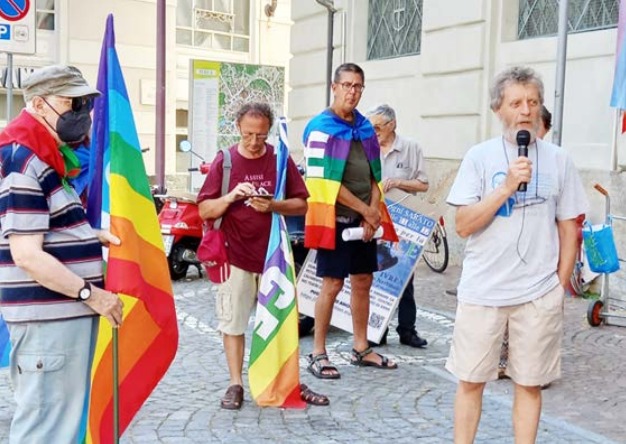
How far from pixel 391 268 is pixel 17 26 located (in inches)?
190

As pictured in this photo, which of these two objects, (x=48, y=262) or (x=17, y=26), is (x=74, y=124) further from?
(x=17, y=26)

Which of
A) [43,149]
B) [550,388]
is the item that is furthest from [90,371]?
[550,388]

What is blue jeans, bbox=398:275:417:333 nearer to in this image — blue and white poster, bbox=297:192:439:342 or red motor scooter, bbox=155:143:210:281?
blue and white poster, bbox=297:192:439:342

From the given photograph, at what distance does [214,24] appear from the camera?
25.4m

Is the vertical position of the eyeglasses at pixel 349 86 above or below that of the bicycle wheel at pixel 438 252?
above

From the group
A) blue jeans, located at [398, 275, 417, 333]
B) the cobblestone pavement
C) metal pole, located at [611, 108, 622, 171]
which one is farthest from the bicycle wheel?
blue jeans, located at [398, 275, 417, 333]

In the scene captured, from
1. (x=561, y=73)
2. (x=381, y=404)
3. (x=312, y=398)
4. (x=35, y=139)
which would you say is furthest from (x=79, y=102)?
(x=561, y=73)

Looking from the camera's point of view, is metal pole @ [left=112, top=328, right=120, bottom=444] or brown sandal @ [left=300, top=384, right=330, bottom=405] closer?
metal pole @ [left=112, top=328, right=120, bottom=444]

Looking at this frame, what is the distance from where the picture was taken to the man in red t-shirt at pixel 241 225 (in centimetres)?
504

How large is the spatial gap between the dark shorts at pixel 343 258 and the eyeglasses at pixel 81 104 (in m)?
2.72

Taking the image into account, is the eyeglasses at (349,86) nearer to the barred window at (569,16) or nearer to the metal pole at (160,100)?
the barred window at (569,16)

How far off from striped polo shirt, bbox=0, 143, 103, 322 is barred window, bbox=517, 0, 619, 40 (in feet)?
24.1

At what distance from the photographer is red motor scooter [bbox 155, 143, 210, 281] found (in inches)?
385

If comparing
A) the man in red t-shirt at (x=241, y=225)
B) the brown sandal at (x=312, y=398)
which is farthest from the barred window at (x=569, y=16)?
the brown sandal at (x=312, y=398)
